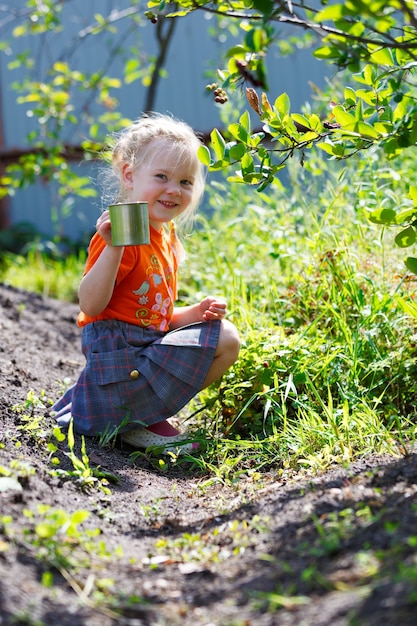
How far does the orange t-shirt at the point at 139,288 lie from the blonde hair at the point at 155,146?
28cm

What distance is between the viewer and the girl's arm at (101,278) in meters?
2.67

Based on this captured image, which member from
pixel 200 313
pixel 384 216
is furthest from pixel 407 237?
pixel 200 313

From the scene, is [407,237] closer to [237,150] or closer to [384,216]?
[384,216]

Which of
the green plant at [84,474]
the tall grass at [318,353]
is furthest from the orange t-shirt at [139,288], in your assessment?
the green plant at [84,474]

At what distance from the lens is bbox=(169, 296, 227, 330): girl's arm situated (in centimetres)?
285

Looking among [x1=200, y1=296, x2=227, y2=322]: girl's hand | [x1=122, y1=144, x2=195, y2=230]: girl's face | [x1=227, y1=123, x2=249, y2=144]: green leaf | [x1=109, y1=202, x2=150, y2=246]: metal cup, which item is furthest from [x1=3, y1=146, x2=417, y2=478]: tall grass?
[x1=227, y1=123, x2=249, y2=144]: green leaf

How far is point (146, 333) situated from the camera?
9.60 feet

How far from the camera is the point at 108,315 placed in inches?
114

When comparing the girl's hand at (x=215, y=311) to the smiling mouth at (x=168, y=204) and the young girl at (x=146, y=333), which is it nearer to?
the young girl at (x=146, y=333)

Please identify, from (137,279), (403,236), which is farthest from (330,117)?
(137,279)

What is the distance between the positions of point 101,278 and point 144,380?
410mm

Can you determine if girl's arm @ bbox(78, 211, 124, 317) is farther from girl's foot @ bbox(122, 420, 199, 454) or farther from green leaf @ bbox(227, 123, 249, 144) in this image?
green leaf @ bbox(227, 123, 249, 144)

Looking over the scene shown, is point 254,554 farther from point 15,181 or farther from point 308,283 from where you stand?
point 15,181

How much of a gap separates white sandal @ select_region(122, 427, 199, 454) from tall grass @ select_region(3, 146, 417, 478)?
0.08m
